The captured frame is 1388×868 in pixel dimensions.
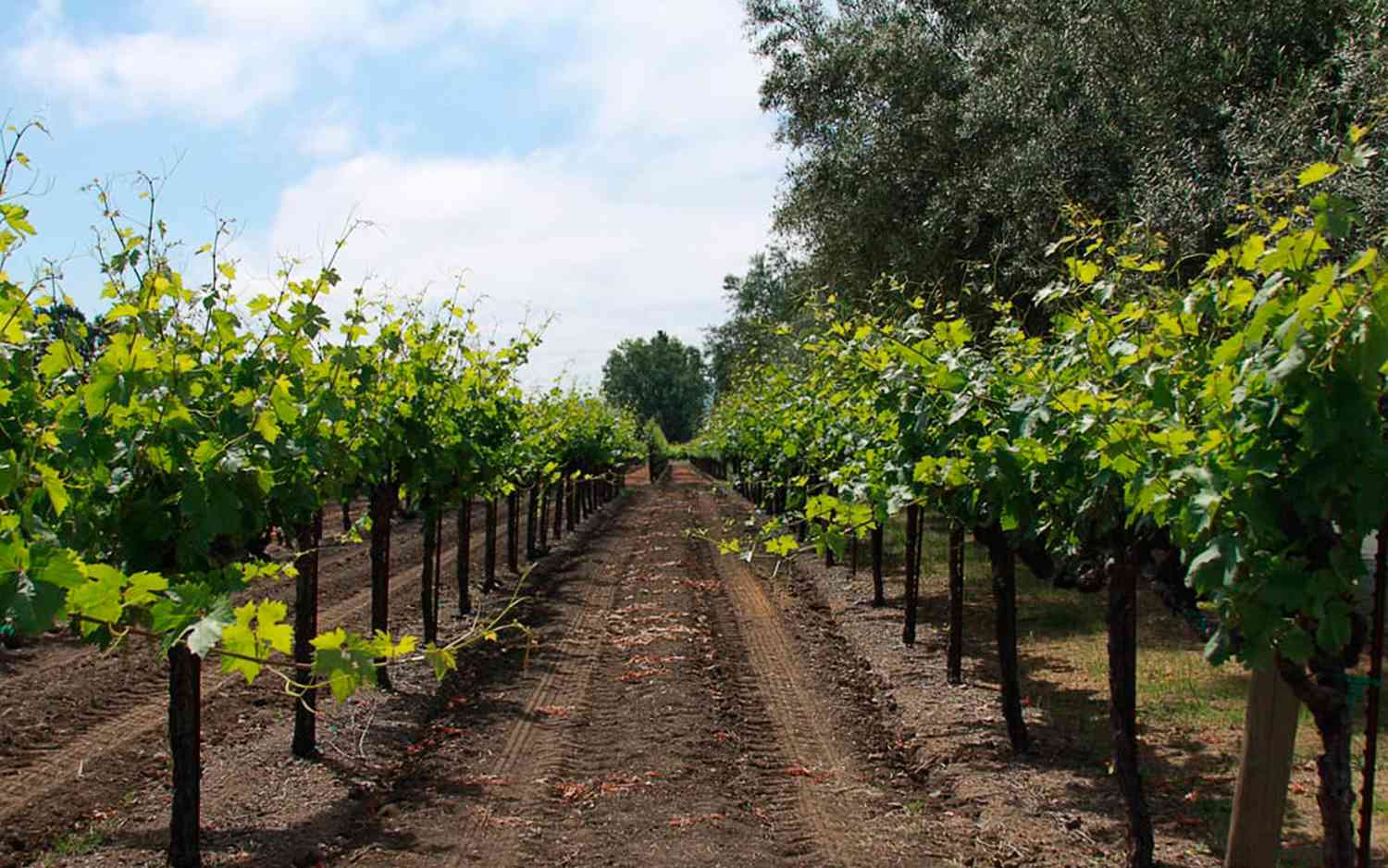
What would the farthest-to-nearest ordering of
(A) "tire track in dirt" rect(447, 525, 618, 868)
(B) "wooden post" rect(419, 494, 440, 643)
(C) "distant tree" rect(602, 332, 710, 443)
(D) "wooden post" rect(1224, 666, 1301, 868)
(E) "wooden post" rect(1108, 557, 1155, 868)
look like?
(C) "distant tree" rect(602, 332, 710, 443)
(B) "wooden post" rect(419, 494, 440, 643)
(A) "tire track in dirt" rect(447, 525, 618, 868)
(E) "wooden post" rect(1108, 557, 1155, 868)
(D) "wooden post" rect(1224, 666, 1301, 868)

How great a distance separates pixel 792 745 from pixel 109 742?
5.54 m

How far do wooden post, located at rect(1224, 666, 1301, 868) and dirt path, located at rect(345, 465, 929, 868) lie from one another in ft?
6.41

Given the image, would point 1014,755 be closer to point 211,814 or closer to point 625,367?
point 211,814

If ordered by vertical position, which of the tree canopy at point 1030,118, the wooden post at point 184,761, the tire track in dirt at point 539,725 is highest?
the tree canopy at point 1030,118

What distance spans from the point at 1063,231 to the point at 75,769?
11.5 metres

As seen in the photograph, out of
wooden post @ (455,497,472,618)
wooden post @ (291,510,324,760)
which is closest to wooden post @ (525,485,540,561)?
wooden post @ (455,497,472,618)

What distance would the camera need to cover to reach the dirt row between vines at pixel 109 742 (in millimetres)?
6971

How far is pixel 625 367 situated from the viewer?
121 metres

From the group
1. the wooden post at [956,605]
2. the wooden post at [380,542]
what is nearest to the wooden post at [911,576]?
the wooden post at [956,605]

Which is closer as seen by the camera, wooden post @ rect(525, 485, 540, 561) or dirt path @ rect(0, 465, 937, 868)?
dirt path @ rect(0, 465, 937, 868)

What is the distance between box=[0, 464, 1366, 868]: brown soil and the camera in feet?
21.6

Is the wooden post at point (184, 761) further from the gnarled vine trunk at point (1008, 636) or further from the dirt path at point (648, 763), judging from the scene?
the gnarled vine trunk at point (1008, 636)

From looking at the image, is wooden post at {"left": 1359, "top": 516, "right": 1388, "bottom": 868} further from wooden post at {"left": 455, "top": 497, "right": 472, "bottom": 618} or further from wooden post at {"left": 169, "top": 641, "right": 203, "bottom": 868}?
wooden post at {"left": 455, "top": 497, "right": 472, "bottom": 618}

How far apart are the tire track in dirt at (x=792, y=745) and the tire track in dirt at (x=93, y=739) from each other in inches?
182
